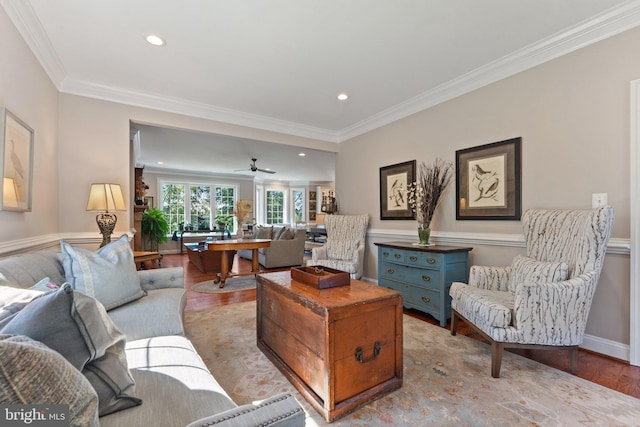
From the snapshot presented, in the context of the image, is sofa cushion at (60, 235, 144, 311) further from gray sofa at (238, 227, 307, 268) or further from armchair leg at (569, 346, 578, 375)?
gray sofa at (238, 227, 307, 268)

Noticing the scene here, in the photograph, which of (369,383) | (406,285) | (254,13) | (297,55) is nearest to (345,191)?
(406,285)

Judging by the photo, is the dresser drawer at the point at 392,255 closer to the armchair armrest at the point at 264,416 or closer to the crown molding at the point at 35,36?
the armchair armrest at the point at 264,416

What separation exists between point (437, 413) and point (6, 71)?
335cm

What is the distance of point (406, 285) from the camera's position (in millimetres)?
3176

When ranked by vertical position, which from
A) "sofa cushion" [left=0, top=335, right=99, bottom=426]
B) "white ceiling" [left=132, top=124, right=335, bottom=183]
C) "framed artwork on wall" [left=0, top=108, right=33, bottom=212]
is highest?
"white ceiling" [left=132, top=124, right=335, bottom=183]

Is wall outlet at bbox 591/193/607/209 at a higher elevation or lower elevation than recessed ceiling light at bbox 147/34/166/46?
lower

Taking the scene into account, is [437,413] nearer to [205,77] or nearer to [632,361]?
[632,361]

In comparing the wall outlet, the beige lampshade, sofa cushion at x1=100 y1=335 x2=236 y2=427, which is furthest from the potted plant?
the wall outlet

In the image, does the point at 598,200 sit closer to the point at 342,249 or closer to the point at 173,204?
the point at 342,249

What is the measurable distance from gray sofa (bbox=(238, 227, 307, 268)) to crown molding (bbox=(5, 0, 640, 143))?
223cm

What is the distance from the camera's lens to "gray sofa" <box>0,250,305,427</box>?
725 mm

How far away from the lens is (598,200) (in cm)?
223

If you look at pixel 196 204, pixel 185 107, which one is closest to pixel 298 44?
pixel 185 107

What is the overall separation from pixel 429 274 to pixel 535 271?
0.92 meters
